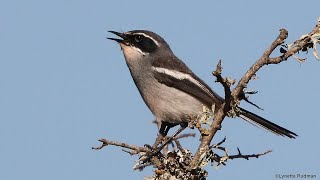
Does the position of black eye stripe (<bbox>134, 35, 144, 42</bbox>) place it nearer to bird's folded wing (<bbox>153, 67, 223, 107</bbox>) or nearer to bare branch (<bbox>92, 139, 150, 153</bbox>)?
bird's folded wing (<bbox>153, 67, 223, 107</bbox>)

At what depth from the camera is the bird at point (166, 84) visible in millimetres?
8172

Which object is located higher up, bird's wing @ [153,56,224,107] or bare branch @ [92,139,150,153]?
bird's wing @ [153,56,224,107]

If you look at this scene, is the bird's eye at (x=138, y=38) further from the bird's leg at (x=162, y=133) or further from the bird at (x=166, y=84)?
the bird's leg at (x=162, y=133)

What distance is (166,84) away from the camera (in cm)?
858

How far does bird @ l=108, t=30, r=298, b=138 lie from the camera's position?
8172mm

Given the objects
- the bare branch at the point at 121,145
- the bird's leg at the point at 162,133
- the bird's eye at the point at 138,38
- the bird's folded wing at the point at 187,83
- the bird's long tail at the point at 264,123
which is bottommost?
the bare branch at the point at 121,145

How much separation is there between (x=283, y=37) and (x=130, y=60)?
4.69 m

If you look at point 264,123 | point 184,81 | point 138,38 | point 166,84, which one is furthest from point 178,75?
point 264,123

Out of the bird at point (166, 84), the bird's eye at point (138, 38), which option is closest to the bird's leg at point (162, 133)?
the bird at point (166, 84)

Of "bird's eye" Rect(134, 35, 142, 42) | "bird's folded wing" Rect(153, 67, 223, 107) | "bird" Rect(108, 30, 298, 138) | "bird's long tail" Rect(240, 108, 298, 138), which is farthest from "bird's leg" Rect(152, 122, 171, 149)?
"bird's eye" Rect(134, 35, 142, 42)

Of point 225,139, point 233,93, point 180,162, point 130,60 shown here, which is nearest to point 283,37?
point 233,93

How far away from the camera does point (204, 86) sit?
864 centimetres

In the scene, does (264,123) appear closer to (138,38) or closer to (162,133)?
(162,133)

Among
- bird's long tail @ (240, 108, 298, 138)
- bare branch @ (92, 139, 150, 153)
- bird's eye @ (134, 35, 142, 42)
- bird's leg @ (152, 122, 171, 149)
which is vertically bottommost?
bare branch @ (92, 139, 150, 153)
